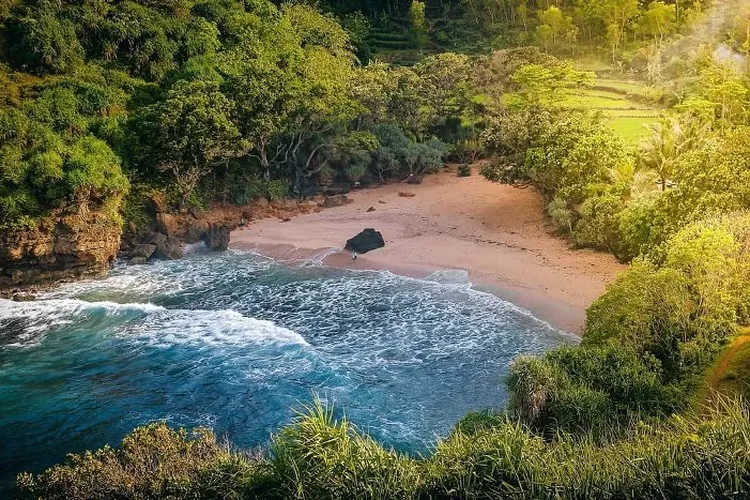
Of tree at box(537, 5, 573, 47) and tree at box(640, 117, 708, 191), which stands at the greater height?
tree at box(537, 5, 573, 47)

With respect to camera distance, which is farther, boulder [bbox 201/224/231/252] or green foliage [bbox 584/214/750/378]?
boulder [bbox 201/224/231/252]

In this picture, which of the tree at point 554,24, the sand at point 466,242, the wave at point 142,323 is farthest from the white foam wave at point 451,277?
the tree at point 554,24

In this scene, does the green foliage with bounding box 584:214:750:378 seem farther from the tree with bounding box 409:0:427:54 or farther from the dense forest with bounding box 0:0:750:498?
the tree with bounding box 409:0:427:54

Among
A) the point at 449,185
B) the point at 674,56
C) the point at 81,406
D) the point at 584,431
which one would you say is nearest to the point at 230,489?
the point at 584,431

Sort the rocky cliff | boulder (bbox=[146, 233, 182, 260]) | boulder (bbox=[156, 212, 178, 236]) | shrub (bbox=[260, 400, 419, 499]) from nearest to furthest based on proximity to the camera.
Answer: shrub (bbox=[260, 400, 419, 499]) < the rocky cliff < boulder (bbox=[146, 233, 182, 260]) < boulder (bbox=[156, 212, 178, 236])

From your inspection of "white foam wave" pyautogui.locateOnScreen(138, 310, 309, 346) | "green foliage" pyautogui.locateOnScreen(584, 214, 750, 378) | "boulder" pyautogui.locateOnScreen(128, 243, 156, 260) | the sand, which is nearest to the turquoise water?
"white foam wave" pyautogui.locateOnScreen(138, 310, 309, 346)

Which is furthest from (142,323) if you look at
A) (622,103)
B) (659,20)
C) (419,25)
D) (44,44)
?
(659,20)

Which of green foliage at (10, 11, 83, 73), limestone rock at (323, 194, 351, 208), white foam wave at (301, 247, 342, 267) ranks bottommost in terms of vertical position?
white foam wave at (301, 247, 342, 267)
